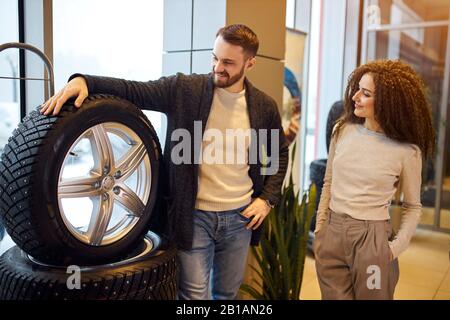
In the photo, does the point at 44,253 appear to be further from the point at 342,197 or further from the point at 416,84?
the point at 416,84

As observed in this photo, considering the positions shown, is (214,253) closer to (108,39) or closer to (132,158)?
(132,158)

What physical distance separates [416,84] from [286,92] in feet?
8.55

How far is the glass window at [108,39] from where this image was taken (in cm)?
206

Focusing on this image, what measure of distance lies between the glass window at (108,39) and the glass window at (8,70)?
0.20m

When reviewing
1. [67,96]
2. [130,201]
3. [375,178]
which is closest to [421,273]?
[375,178]

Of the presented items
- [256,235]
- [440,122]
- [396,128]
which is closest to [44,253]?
[256,235]

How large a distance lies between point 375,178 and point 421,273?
8.01ft

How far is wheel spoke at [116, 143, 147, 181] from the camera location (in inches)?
58.8

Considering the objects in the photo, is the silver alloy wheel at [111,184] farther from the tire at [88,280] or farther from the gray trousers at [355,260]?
the gray trousers at [355,260]

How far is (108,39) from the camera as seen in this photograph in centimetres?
227

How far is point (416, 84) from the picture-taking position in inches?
56.5

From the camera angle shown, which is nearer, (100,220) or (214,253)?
(100,220)
